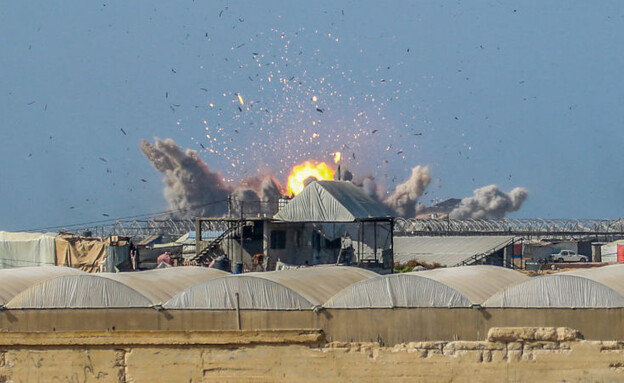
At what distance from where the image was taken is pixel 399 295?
21.8 m

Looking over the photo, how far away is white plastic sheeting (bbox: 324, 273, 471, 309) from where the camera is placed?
21547 mm

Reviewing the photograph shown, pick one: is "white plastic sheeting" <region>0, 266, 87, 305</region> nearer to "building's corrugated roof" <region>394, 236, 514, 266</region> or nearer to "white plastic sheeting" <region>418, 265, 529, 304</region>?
"white plastic sheeting" <region>418, 265, 529, 304</region>

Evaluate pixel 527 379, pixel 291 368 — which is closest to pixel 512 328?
pixel 527 379

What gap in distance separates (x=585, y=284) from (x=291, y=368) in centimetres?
637

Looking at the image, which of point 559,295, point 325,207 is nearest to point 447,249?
point 325,207

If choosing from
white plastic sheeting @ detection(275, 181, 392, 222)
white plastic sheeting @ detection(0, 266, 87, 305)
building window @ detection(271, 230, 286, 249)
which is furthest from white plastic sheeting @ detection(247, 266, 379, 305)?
building window @ detection(271, 230, 286, 249)

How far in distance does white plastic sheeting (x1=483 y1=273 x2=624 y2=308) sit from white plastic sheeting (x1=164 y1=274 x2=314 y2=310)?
4.17 m

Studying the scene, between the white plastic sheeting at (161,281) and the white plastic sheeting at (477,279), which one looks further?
the white plastic sheeting at (161,281)

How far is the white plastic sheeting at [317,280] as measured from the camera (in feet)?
78.3

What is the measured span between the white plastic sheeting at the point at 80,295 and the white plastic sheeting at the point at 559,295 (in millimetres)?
7908

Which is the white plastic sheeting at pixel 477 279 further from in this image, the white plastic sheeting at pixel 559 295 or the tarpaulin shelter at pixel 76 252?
the tarpaulin shelter at pixel 76 252

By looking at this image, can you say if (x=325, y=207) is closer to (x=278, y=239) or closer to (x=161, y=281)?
(x=278, y=239)

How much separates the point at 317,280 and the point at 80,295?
598 centimetres

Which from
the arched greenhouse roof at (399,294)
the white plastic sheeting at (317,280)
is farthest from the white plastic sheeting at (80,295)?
the arched greenhouse roof at (399,294)
